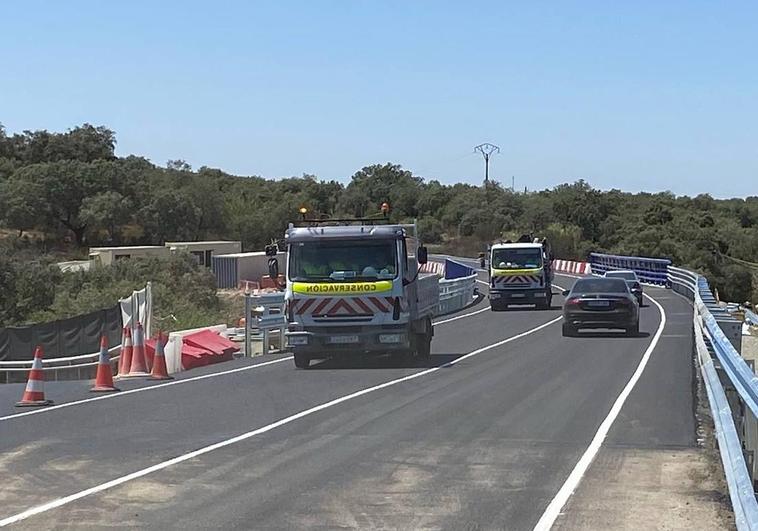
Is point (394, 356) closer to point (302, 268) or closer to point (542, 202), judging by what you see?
point (302, 268)

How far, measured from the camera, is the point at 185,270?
2584 inches

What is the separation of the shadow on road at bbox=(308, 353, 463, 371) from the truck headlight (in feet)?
1.68

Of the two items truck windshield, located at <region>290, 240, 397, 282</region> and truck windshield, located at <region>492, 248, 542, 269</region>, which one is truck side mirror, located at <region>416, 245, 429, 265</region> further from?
truck windshield, located at <region>492, 248, 542, 269</region>

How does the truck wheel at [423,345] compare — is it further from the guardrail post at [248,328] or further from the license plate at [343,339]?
the guardrail post at [248,328]

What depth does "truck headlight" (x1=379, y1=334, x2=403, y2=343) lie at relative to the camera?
70.7 ft

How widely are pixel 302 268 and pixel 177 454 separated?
33.6ft

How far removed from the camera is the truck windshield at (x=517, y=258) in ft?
140

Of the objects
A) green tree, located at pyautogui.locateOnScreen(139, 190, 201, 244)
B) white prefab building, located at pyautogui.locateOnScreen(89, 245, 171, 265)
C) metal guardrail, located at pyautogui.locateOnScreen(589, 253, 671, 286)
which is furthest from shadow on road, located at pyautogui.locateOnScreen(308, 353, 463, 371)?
green tree, located at pyautogui.locateOnScreen(139, 190, 201, 244)

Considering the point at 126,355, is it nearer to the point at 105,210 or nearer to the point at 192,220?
the point at 105,210

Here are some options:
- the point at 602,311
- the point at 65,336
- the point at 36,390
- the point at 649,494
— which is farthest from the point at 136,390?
the point at 602,311

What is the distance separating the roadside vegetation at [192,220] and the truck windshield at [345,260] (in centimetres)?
A: 2390

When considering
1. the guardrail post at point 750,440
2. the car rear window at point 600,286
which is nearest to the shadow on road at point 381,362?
the car rear window at point 600,286

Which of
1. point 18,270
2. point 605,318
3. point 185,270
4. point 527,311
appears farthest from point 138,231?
point 605,318

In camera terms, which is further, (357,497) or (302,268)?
(302,268)
